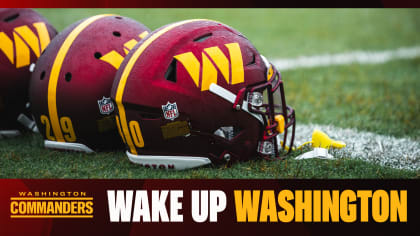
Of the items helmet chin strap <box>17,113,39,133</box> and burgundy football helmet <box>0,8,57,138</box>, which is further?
helmet chin strap <box>17,113,39,133</box>

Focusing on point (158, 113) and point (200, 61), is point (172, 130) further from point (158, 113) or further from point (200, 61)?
point (200, 61)

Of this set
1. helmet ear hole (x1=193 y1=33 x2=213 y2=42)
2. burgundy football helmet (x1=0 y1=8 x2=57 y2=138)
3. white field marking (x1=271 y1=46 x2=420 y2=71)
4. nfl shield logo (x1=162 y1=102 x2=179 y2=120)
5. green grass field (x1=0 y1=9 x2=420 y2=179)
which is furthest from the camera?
white field marking (x1=271 y1=46 x2=420 y2=71)

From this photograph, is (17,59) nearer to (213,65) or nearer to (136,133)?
(136,133)

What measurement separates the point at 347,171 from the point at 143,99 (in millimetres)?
1327

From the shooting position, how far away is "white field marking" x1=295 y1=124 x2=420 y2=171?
3.23 metres

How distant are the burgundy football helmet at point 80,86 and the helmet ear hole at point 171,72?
544 mm

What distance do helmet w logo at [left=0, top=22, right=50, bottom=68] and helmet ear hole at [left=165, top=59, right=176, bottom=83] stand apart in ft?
4.80

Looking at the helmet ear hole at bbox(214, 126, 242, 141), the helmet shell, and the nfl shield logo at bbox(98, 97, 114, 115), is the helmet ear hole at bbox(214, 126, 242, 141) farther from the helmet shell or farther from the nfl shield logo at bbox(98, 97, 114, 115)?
the nfl shield logo at bbox(98, 97, 114, 115)

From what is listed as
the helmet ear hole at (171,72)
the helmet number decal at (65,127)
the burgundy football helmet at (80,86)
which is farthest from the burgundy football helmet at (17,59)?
the helmet ear hole at (171,72)

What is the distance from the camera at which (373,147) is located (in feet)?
11.6

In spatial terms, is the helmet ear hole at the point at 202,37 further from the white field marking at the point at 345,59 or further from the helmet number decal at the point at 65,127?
the white field marking at the point at 345,59

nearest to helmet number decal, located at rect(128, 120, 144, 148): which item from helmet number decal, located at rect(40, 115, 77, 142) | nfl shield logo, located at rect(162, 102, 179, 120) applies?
nfl shield logo, located at rect(162, 102, 179, 120)

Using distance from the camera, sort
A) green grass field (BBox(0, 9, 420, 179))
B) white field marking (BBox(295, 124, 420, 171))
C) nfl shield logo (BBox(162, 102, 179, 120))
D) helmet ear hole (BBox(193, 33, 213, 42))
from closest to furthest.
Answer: nfl shield logo (BBox(162, 102, 179, 120)) < helmet ear hole (BBox(193, 33, 213, 42)) < green grass field (BBox(0, 9, 420, 179)) < white field marking (BBox(295, 124, 420, 171))

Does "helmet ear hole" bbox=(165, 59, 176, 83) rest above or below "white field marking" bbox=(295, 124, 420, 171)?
above
